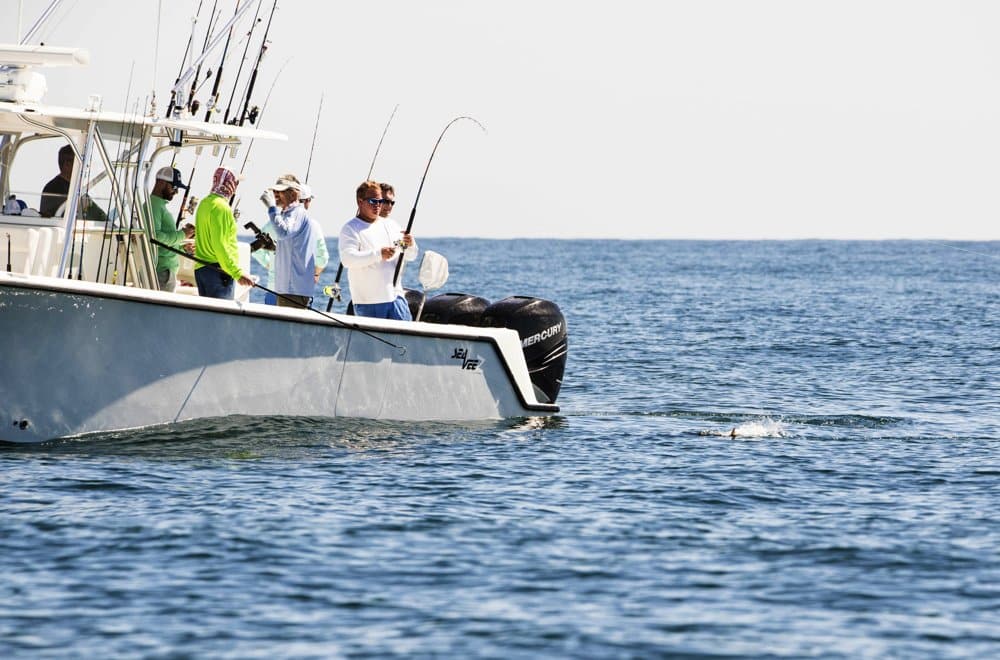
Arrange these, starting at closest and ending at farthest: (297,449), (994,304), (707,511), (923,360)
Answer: (707,511) < (297,449) < (923,360) < (994,304)

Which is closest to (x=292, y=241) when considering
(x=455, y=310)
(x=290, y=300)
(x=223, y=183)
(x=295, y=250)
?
(x=295, y=250)

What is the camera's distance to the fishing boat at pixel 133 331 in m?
10.8

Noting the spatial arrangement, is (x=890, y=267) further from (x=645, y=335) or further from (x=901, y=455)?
(x=901, y=455)

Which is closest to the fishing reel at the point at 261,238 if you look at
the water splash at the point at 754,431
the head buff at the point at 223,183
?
the head buff at the point at 223,183

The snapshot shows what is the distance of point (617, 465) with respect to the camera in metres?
11.9

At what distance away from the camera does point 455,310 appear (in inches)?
536

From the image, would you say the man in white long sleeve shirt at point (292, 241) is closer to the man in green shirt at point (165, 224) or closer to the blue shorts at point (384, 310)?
the blue shorts at point (384, 310)

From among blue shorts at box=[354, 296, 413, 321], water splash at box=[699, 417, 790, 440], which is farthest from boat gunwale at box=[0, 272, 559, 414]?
water splash at box=[699, 417, 790, 440]

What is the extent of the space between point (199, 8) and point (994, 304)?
34051 mm

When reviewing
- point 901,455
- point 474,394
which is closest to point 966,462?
point 901,455

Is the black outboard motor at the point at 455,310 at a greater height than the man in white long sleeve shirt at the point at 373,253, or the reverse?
the man in white long sleeve shirt at the point at 373,253

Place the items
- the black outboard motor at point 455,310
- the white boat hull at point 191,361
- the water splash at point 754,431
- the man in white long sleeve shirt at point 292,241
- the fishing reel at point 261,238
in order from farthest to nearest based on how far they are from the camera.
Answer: the water splash at point 754,431 → the black outboard motor at point 455,310 → the fishing reel at point 261,238 → the man in white long sleeve shirt at point 292,241 → the white boat hull at point 191,361

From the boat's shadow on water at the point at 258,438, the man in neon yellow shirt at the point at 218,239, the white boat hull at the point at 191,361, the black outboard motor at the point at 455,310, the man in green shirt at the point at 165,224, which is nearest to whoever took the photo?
the white boat hull at the point at 191,361

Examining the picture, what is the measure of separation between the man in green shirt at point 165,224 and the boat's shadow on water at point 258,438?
122 cm
